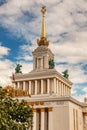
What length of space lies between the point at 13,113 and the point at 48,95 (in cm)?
2550

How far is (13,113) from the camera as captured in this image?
2686cm

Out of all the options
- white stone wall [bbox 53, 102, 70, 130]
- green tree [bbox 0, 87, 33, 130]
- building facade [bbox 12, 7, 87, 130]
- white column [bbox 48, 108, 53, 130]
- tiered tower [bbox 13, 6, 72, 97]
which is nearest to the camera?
green tree [bbox 0, 87, 33, 130]

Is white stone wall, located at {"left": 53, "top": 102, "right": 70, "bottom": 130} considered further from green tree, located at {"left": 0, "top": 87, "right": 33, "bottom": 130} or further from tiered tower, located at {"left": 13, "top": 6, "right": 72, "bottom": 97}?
green tree, located at {"left": 0, "top": 87, "right": 33, "bottom": 130}

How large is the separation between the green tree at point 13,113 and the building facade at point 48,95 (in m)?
18.9

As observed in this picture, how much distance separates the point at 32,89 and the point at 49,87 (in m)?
4.08

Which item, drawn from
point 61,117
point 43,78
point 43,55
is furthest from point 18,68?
point 61,117

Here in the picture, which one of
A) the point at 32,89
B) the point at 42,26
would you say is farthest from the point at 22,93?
the point at 42,26

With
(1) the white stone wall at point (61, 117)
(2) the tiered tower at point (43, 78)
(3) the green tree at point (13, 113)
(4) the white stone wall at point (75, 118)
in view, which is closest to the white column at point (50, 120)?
(1) the white stone wall at point (61, 117)

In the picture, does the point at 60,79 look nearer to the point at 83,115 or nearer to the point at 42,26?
the point at 83,115

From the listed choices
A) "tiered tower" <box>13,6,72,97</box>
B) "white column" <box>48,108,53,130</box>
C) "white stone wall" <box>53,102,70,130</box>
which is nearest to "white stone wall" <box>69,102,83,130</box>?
"white stone wall" <box>53,102,70,130</box>

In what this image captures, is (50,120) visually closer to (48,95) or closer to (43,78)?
(48,95)

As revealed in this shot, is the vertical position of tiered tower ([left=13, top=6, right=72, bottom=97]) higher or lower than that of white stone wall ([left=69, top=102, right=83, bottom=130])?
higher

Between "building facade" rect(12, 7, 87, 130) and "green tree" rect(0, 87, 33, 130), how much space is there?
18871 millimetres

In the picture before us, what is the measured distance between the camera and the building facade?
47.0m
